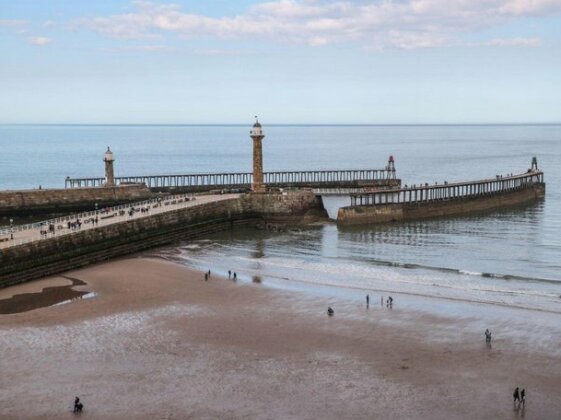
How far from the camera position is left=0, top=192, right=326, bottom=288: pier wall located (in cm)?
3662

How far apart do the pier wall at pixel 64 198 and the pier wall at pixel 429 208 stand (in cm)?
2011

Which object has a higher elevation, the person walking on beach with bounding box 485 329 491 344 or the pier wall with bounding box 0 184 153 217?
the pier wall with bounding box 0 184 153 217

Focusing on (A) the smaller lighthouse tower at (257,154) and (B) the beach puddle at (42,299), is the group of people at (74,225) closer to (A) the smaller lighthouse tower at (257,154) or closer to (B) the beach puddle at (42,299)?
(B) the beach puddle at (42,299)

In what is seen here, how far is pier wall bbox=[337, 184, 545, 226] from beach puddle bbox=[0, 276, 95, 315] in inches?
1102

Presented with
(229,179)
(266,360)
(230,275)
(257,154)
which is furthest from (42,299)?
(229,179)

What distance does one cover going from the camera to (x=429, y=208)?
63656 mm

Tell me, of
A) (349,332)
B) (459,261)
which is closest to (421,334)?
(349,332)

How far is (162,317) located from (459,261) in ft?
67.8

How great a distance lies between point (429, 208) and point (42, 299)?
39.8 m

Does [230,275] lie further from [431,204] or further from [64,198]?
[431,204]

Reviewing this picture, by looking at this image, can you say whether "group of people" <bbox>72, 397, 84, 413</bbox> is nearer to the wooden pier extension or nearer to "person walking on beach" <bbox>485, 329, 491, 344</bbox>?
"person walking on beach" <bbox>485, 329, 491, 344</bbox>

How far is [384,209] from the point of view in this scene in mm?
60188

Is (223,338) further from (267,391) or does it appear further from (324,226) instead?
(324,226)

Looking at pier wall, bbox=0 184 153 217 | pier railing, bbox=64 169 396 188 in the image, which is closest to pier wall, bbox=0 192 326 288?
pier wall, bbox=0 184 153 217
